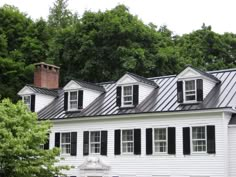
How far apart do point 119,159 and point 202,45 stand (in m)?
22.9

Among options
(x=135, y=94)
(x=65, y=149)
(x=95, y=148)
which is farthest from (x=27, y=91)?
(x=135, y=94)

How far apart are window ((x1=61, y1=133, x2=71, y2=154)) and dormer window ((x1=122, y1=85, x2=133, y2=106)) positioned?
14.4ft

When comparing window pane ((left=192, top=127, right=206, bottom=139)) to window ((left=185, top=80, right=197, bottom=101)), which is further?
window ((left=185, top=80, right=197, bottom=101))

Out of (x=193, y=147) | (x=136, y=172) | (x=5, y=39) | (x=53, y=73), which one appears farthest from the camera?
(x=5, y=39)

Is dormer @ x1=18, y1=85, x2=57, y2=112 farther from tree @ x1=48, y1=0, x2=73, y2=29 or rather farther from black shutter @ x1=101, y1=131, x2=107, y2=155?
tree @ x1=48, y1=0, x2=73, y2=29

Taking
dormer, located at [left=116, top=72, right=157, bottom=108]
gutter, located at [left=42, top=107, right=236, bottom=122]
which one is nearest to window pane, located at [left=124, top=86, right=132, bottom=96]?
dormer, located at [left=116, top=72, right=157, bottom=108]

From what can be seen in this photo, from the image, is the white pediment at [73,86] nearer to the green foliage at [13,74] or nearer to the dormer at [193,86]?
the dormer at [193,86]

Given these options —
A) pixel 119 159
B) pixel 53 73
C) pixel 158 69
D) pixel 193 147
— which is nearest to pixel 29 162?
pixel 119 159

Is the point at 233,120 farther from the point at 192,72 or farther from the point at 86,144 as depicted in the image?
the point at 86,144

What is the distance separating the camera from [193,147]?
25.9 m

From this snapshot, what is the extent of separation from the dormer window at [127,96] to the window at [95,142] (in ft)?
8.09

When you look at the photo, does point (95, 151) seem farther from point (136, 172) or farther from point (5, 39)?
point (5, 39)

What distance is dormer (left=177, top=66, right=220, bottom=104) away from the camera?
88.4ft

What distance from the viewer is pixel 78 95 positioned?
31.9 m
